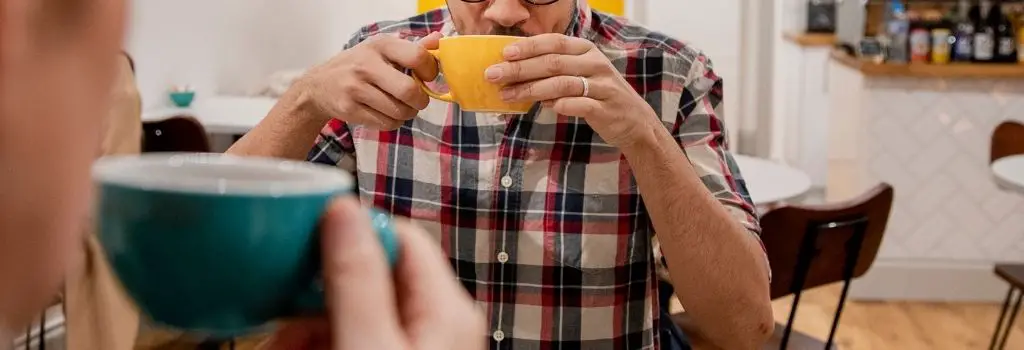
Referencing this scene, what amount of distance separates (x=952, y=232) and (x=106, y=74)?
448 cm

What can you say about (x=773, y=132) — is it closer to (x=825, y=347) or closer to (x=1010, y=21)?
(x=1010, y=21)

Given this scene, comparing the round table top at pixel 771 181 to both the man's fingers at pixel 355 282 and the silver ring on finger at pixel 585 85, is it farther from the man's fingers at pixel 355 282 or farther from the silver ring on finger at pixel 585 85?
the man's fingers at pixel 355 282

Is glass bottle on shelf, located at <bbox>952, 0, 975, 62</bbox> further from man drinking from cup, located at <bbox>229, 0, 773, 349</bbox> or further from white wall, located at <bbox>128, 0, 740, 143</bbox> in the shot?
man drinking from cup, located at <bbox>229, 0, 773, 349</bbox>

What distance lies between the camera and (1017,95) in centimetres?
416

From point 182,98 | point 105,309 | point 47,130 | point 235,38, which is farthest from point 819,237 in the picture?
point 235,38

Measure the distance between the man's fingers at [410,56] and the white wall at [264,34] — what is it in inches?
105

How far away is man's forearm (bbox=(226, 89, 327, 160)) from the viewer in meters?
1.20

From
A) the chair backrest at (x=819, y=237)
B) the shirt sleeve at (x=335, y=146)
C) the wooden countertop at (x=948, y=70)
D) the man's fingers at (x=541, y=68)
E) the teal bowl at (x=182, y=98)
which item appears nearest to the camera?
the man's fingers at (x=541, y=68)

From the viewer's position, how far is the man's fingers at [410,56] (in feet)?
3.46

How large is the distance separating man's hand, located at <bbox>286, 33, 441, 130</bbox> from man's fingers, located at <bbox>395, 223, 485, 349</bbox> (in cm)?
58

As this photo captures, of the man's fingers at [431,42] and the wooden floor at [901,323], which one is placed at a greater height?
the man's fingers at [431,42]

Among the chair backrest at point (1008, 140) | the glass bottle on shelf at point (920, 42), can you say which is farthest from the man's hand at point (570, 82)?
the glass bottle on shelf at point (920, 42)

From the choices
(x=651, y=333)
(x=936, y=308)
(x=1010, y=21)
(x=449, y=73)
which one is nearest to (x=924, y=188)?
(x=936, y=308)

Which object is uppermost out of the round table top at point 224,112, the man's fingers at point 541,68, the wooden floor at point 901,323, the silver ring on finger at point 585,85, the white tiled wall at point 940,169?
the man's fingers at point 541,68
